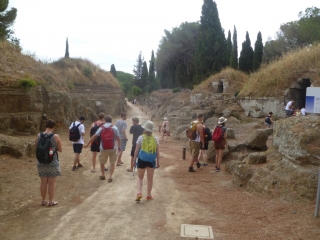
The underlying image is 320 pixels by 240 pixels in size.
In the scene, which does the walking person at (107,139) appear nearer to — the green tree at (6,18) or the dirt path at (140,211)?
the dirt path at (140,211)

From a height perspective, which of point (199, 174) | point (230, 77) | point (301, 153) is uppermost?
point (230, 77)

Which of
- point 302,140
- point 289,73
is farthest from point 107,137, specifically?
point 289,73

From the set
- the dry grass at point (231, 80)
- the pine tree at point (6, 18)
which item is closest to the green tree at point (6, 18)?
the pine tree at point (6, 18)

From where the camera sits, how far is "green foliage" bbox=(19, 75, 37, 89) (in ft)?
48.8

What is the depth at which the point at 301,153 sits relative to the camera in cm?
628

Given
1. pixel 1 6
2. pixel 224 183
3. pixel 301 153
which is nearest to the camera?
pixel 301 153

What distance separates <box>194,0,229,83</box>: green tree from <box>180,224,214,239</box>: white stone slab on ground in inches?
1327

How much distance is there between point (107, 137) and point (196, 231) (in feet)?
12.1

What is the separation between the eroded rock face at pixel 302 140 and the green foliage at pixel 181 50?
1478 inches

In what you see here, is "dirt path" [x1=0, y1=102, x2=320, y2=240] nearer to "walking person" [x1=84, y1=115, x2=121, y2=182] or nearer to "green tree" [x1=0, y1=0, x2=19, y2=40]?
"walking person" [x1=84, y1=115, x2=121, y2=182]

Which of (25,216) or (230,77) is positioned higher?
(230,77)

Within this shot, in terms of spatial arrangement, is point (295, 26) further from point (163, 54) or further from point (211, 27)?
point (163, 54)

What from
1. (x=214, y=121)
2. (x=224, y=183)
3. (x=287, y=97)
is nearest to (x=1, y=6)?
(x=214, y=121)

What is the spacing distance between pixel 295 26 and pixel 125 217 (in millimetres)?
35019
